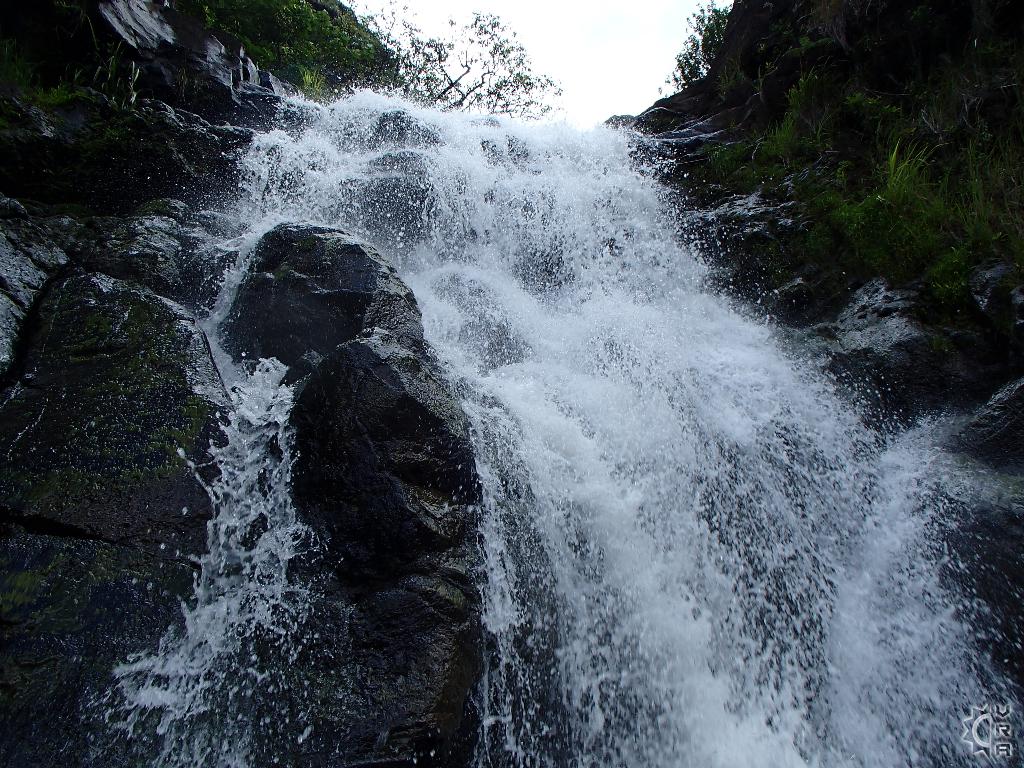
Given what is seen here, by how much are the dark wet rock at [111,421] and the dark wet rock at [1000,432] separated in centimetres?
594

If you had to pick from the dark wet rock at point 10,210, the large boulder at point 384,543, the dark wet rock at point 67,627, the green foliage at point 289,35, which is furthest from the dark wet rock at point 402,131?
the dark wet rock at point 67,627

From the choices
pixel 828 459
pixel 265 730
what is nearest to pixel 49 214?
pixel 265 730

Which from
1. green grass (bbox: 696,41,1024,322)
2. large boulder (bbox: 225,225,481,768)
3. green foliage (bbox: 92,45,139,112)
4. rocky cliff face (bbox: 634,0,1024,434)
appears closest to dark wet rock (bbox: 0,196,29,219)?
large boulder (bbox: 225,225,481,768)

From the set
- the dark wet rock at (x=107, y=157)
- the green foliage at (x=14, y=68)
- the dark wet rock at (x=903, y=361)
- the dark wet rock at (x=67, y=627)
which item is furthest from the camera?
the green foliage at (x=14, y=68)

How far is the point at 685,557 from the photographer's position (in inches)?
169

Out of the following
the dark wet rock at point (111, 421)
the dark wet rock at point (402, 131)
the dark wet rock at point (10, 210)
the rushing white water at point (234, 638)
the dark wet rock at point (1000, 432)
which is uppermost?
the dark wet rock at point (402, 131)

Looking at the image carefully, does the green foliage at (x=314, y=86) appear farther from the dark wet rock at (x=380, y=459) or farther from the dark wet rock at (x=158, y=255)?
the dark wet rock at (x=380, y=459)

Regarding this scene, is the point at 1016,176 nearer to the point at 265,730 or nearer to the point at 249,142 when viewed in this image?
the point at 265,730

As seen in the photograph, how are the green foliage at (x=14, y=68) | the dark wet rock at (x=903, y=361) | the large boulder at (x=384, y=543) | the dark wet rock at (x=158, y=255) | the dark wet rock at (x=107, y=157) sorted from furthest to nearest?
the green foliage at (x=14, y=68)
the dark wet rock at (x=107, y=157)
the dark wet rock at (x=158, y=255)
the dark wet rock at (x=903, y=361)
the large boulder at (x=384, y=543)

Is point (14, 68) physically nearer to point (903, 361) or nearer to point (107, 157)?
point (107, 157)

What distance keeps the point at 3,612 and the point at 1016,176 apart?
30.5 ft

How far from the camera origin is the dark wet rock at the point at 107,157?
6305mm

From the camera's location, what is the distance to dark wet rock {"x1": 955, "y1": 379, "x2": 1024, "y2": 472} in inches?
167

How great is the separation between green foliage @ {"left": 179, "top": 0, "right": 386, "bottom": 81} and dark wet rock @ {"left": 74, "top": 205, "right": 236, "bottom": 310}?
8.59 metres
